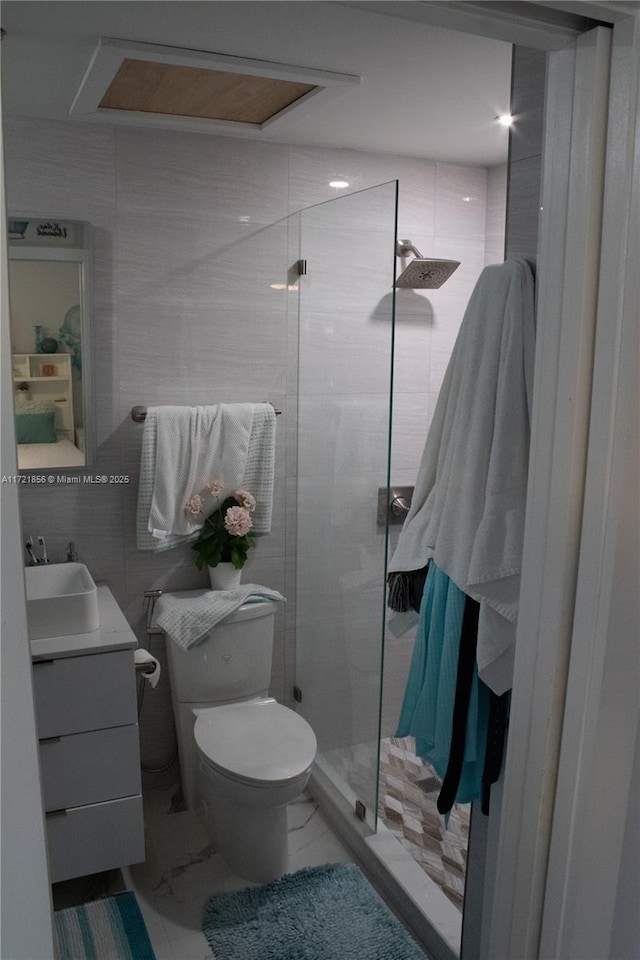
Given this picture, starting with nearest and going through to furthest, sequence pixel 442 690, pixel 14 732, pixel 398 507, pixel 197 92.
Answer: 1. pixel 14 732
2. pixel 442 690
3. pixel 197 92
4. pixel 398 507

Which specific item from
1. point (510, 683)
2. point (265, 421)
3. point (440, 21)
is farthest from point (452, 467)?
point (265, 421)

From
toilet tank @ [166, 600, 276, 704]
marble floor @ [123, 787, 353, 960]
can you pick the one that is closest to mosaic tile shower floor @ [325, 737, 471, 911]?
marble floor @ [123, 787, 353, 960]

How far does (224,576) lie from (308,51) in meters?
1.46

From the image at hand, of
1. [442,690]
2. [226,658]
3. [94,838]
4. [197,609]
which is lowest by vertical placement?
[94,838]

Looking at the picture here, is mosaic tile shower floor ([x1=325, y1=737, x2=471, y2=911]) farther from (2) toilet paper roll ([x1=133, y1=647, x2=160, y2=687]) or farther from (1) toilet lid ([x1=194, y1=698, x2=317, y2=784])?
(2) toilet paper roll ([x1=133, y1=647, x2=160, y2=687])

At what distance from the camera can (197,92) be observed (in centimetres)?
179

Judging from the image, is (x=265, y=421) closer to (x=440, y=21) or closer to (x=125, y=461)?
(x=125, y=461)

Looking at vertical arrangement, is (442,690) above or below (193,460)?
below

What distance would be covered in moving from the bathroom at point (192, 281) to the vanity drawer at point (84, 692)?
49 cm

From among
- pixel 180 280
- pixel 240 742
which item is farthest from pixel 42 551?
pixel 180 280

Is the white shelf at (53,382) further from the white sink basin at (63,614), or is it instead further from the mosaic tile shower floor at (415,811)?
the mosaic tile shower floor at (415,811)

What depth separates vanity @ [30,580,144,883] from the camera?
180 cm

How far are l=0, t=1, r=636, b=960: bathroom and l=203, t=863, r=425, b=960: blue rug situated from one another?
602mm

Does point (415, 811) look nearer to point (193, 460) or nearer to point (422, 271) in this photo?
point (193, 460)
